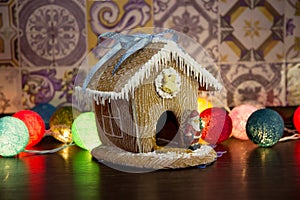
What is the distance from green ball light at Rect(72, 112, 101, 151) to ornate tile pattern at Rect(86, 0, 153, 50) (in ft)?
1.34

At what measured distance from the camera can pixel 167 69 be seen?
35.1 inches

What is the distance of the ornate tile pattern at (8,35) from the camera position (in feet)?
4.57

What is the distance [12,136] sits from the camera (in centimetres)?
97

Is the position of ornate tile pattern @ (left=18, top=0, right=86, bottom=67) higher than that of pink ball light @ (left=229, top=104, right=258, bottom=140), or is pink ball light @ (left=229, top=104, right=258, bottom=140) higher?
ornate tile pattern @ (left=18, top=0, right=86, bottom=67)

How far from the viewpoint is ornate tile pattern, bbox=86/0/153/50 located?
1.42 metres

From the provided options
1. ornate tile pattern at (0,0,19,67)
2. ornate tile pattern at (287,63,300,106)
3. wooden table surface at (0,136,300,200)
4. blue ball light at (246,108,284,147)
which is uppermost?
ornate tile pattern at (0,0,19,67)

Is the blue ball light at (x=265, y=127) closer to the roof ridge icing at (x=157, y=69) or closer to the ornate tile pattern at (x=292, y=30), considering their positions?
the roof ridge icing at (x=157, y=69)

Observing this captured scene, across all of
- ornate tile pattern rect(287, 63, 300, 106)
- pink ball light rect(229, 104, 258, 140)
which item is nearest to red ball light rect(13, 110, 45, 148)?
pink ball light rect(229, 104, 258, 140)

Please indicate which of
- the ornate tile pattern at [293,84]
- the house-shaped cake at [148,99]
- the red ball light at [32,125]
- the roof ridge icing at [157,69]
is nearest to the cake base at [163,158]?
the house-shaped cake at [148,99]

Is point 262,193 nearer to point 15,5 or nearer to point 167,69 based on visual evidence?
point 167,69

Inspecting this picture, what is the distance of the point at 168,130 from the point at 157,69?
0.62ft

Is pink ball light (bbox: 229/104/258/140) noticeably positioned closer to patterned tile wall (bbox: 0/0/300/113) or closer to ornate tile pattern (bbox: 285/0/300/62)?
patterned tile wall (bbox: 0/0/300/113)

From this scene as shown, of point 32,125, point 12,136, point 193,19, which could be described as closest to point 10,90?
point 32,125

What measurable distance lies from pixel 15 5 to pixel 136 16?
1.12 feet
